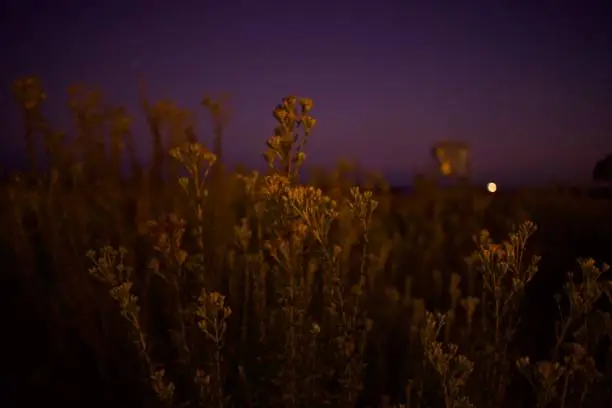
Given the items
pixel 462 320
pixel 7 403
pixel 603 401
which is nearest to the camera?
pixel 603 401

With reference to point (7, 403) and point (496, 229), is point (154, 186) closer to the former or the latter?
point (7, 403)

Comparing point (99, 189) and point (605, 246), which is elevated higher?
point (99, 189)

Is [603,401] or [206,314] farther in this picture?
[603,401]

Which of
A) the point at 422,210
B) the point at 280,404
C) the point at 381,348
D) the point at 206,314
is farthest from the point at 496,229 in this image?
the point at 206,314

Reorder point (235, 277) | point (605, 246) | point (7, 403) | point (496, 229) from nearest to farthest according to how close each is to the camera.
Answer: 1. point (7, 403)
2. point (235, 277)
3. point (605, 246)
4. point (496, 229)

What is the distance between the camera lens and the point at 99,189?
3979 mm

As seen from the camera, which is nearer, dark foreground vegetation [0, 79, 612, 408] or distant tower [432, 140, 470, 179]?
dark foreground vegetation [0, 79, 612, 408]

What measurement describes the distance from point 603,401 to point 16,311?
3297mm

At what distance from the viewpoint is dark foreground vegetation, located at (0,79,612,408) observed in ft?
7.28

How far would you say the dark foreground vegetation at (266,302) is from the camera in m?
2.22

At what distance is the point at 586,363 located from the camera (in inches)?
79.0

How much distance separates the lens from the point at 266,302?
12.0 ft

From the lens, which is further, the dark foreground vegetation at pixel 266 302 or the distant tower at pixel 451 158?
the distant tower at pixel 451 158

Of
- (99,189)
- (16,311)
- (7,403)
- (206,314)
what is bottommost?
(7,403)
